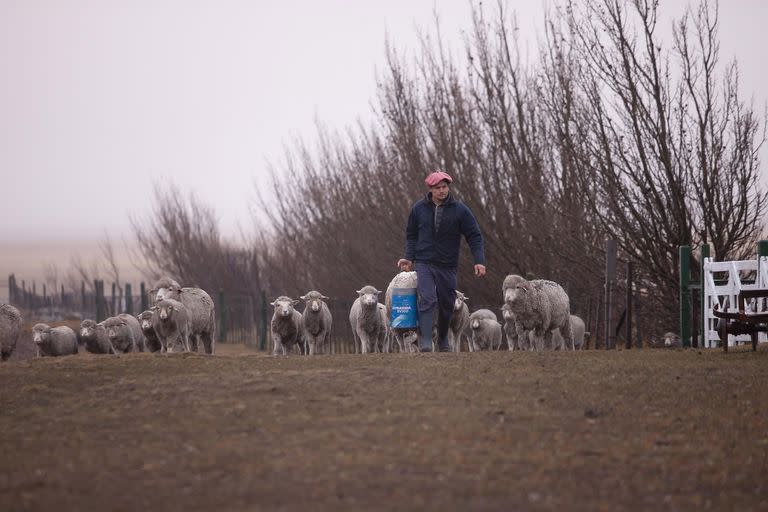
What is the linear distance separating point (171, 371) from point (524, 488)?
20.2ft

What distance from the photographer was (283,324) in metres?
19.7

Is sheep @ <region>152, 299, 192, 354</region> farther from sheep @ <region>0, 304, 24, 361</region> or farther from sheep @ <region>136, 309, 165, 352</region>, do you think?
sheep @ <region>0, 304, 24, 361</region>

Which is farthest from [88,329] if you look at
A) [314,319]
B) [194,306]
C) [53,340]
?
[314,319]

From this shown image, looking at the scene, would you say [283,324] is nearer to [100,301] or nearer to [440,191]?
[440,191]

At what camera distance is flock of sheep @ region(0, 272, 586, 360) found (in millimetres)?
17031

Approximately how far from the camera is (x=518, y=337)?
699 inches

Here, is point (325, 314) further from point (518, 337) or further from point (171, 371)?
point (171, 371)

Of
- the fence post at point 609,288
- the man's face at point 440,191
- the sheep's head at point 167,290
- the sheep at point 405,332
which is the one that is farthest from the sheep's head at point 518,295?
the sheep's head at point 167,290

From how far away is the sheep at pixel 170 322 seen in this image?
19172 millimetres

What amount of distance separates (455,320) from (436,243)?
380 centimetres

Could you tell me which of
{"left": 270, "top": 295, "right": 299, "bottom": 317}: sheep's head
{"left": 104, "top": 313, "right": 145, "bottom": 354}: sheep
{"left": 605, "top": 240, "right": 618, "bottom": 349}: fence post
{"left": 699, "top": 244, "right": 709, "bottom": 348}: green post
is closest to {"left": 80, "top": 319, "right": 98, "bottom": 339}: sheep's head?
{"left": 104, "top": 313, "right": 145, "bottom": 354}: sheep

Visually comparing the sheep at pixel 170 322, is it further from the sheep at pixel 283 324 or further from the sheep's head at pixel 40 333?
the sheep's head at pixel 40 333

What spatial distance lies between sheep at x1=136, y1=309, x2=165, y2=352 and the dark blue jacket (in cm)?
749

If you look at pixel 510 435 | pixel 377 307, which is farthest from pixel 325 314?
pixel 510 435
